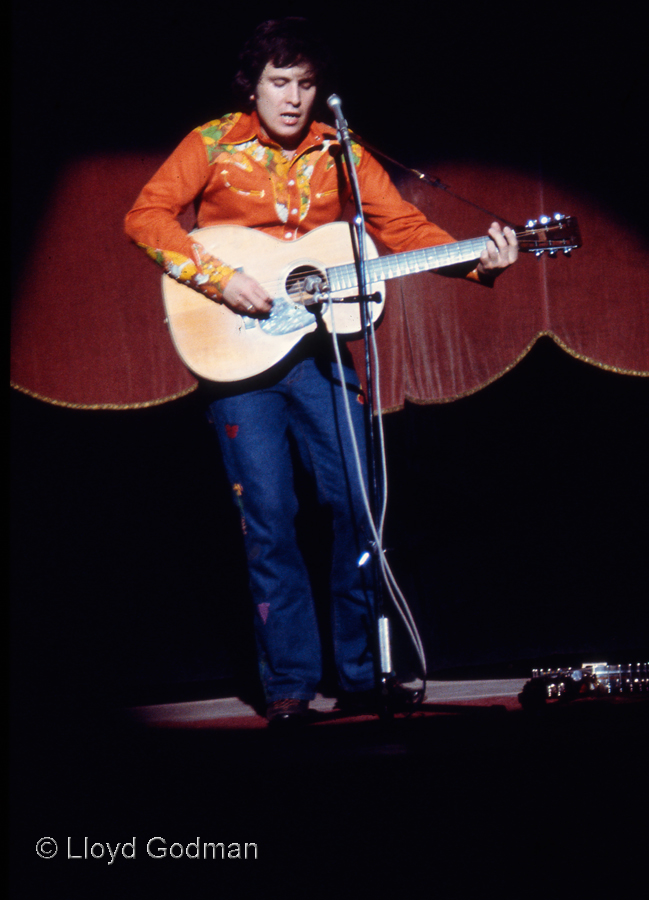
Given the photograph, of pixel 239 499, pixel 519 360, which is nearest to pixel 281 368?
pixel 239 499

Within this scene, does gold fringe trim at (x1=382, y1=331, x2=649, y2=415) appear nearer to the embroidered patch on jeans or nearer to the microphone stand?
the embroidered patch on jeans

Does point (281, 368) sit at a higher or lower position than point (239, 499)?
higher

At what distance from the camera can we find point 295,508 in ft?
6.58

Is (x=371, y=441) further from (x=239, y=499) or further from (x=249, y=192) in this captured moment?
(x=249, y=192)

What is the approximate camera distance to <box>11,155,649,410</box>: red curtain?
262 cm

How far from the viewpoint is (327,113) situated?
2.76m

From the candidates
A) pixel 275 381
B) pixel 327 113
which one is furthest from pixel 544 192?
pixel 275 381

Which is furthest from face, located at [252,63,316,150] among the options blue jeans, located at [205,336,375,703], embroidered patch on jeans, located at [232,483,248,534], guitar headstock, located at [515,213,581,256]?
embroidered patch on jeans, located at [232,483,248,534]

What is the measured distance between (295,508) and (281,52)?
1209mm

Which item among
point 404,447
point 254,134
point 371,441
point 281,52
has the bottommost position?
point 371,441

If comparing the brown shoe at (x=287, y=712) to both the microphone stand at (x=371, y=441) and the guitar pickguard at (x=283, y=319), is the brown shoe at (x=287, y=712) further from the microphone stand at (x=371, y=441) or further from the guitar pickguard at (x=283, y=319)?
the guitar pickguard at (x=283, y=319)

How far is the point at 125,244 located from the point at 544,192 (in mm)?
1472

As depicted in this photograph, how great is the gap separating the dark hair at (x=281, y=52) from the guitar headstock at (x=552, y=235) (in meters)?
0.71

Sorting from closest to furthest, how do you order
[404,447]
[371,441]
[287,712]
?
[371,441] → [287,712] → [404,447]
